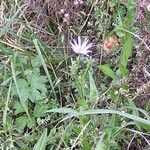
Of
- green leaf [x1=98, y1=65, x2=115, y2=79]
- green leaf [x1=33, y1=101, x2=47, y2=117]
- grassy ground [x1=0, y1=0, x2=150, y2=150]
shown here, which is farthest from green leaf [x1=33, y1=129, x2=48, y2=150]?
green leaf [x1=98, y1=65, x2=115, y2=79]

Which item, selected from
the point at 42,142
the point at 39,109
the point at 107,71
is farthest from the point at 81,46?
the point at 42,142

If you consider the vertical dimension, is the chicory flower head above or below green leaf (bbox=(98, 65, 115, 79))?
above

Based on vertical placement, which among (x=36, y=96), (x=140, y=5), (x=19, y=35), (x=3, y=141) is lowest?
(x=3, y=141)

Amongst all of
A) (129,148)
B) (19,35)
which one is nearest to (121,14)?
(19,35)

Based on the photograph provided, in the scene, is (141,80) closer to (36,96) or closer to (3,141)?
(36,96)

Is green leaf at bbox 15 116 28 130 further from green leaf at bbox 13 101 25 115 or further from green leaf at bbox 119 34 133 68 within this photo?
green leaf at bbox 119 34 133 68
